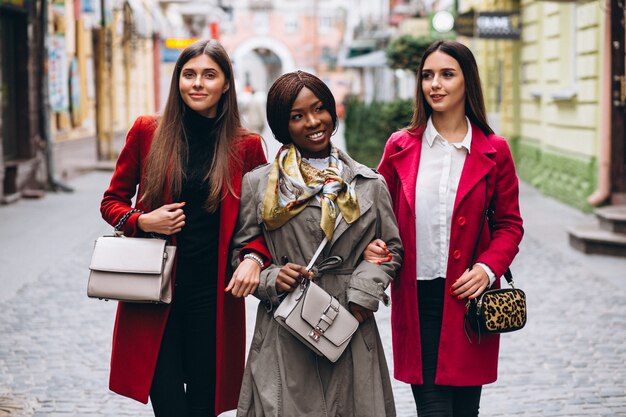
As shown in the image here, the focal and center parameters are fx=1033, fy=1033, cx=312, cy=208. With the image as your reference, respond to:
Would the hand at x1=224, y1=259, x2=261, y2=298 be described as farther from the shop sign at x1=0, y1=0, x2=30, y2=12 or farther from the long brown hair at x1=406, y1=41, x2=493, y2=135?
the shop sign at x1=0, y1=0, x2=30, y2=12

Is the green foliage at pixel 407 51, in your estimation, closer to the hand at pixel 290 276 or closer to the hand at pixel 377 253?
the hand at pixel 377 253

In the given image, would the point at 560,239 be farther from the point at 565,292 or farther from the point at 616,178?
the point at 565,292

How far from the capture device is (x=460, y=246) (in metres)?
3.78

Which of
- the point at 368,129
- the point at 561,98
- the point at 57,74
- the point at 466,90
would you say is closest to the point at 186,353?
the point at 466,90

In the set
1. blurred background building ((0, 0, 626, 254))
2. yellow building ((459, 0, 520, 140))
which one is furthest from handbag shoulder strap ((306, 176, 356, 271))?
yellow building ((459, 0, 520, 140))

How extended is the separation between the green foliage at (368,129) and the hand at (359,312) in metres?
14.5

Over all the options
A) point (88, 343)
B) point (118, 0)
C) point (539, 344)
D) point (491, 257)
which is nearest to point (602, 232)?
point (539, 344)

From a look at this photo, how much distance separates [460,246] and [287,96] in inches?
33.6

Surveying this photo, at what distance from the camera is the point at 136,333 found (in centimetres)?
390

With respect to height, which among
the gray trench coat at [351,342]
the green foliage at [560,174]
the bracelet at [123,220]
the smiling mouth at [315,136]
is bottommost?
the green foliage at [560,174]

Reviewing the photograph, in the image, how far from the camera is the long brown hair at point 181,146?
3.83 metres

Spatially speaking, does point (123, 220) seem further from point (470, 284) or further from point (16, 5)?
point (16, 5)

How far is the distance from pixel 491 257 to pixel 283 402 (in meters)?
0.94

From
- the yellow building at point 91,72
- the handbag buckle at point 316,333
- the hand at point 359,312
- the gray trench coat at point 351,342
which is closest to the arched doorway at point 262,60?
the yellow building at point 91,72
